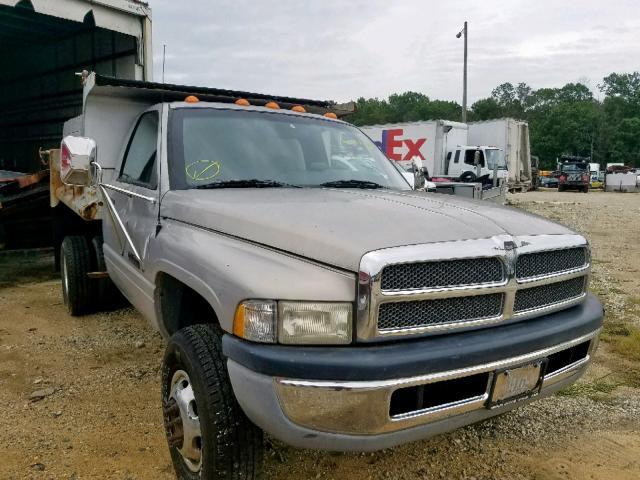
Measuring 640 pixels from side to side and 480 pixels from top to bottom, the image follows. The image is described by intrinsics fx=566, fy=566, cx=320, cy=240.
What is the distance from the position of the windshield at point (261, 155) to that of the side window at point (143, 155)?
22 cm

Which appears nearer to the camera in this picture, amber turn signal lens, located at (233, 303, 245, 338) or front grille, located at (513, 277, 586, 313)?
amber turn signal lens, located at (233, 303, 245, 338)

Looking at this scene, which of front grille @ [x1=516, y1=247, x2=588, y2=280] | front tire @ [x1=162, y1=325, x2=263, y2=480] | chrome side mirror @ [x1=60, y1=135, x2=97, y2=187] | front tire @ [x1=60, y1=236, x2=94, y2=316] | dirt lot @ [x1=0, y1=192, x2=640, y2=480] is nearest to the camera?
front tire @ [x1=162, y1=325, x2=263, y2=480]

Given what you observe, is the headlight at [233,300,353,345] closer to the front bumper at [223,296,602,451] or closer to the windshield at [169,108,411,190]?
the front bumper at [223,296,602,451]

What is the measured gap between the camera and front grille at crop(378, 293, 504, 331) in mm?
2037

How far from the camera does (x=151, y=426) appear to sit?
322 centimetres

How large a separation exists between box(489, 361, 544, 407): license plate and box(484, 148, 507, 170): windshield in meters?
20.3

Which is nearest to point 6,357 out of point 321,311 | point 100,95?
point 100,95

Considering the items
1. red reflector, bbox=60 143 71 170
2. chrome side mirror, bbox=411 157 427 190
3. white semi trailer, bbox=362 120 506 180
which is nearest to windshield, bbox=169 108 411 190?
chrome side mirror, bbox=411 157 427 190

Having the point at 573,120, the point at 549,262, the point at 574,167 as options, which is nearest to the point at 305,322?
the point at 549,262

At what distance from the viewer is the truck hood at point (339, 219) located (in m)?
2.10

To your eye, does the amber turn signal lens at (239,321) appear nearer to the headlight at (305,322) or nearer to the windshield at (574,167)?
the headlight at (305,322)

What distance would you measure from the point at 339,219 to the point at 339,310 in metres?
0.45

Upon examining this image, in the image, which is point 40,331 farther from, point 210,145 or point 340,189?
point 340,189

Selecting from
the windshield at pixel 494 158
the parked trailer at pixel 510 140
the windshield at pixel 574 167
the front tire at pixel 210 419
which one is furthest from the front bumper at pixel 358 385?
the windshield at pixel 574 167
